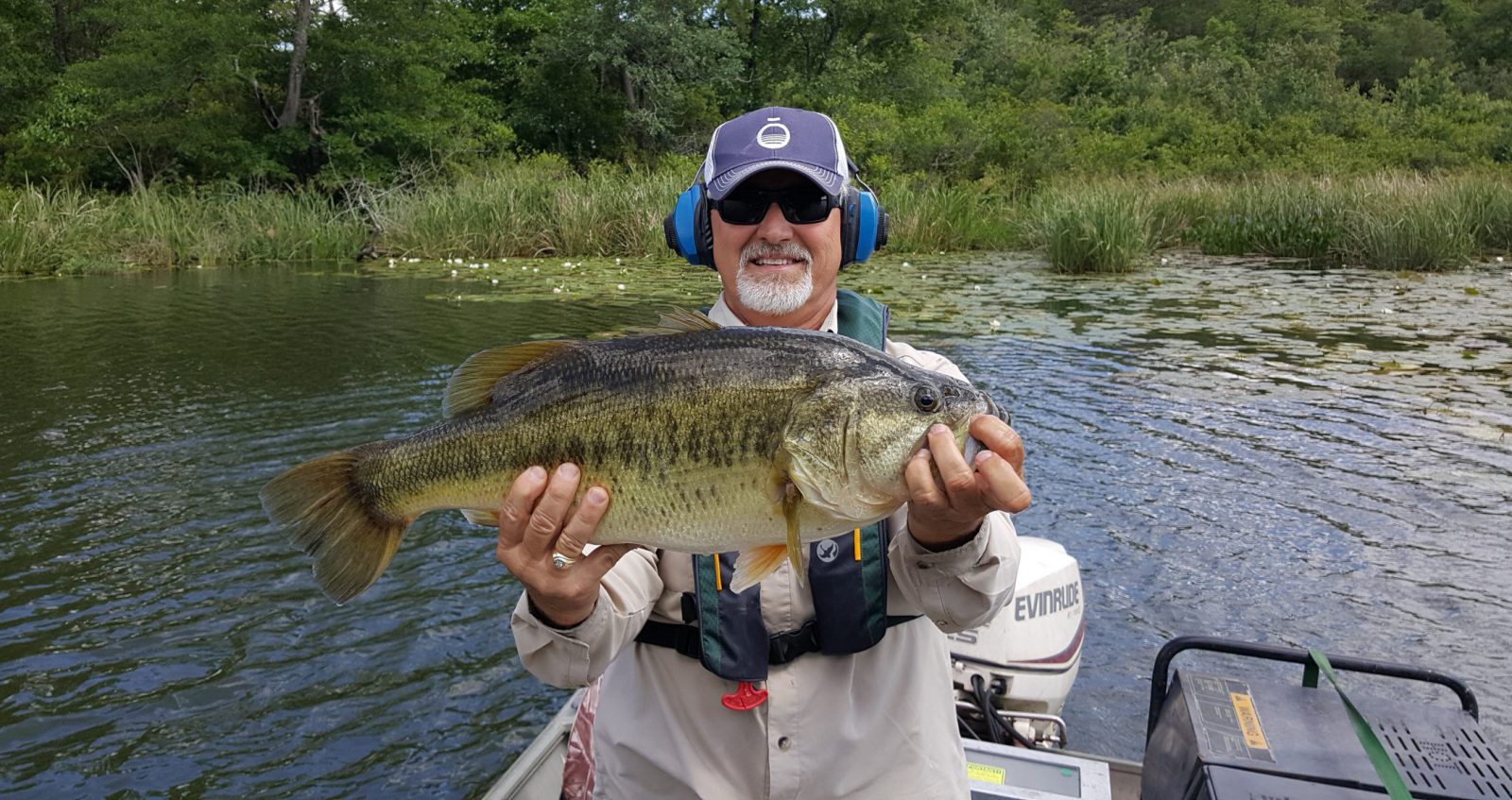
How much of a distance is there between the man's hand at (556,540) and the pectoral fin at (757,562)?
26 cm

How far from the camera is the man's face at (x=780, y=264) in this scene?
9.57ft

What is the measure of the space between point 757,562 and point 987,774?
1.76 m

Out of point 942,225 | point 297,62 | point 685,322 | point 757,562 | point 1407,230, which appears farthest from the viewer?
point 297,62

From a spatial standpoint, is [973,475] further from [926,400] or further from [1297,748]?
[1297,748]

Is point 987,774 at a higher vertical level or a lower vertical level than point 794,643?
lower

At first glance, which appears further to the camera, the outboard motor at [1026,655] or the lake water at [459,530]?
the lake water at [459,530]

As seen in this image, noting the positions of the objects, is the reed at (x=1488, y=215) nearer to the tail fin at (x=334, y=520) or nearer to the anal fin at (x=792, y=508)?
the anal fin at (x=792, y=508)

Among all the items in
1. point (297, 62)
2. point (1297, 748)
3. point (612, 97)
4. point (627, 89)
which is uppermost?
point (297, 62)

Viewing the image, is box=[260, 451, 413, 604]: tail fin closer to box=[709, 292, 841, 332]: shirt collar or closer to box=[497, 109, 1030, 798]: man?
box=[497, 109, 1030, 798]: man

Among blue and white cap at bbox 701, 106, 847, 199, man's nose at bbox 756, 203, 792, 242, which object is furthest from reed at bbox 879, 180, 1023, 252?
man's nose at bbox 756, 203, 792, 242

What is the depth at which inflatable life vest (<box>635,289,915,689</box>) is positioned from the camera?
246 centimetres

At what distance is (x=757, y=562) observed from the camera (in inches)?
87.3

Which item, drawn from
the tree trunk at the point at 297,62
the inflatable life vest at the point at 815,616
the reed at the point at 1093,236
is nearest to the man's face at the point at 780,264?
the inflatable life vest at the point at 815,616

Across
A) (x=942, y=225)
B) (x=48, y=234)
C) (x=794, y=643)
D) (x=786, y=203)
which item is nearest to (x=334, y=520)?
(x=794, y=643)
